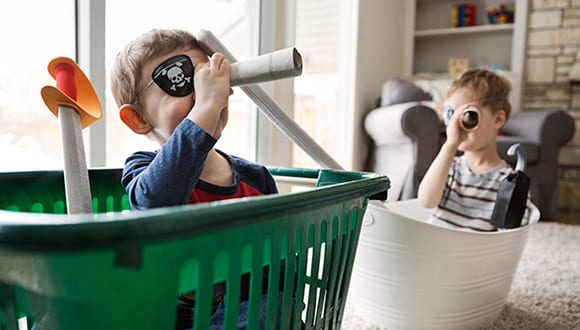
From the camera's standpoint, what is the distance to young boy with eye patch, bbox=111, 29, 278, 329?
0.54 meters

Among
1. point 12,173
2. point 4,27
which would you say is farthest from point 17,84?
point 12,173

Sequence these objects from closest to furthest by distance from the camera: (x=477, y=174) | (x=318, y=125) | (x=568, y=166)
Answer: (x=477, y=174)
(x=318, y=125)
(x=568, y=166)

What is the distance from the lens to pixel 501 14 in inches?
127

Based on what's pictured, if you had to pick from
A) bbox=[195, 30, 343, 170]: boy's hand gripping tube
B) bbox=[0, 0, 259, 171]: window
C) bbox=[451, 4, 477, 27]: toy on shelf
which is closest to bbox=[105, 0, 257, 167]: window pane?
bbox=[0, 0, 259, 171]: window

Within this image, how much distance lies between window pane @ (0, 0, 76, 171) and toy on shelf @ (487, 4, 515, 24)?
2.96 meters

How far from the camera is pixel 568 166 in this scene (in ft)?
9.88

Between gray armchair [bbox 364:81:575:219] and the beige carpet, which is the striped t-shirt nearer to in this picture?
the beige carpet

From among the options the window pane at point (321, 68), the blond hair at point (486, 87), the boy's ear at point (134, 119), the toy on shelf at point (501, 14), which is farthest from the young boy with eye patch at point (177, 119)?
the toy on shelf at point (501, 14)

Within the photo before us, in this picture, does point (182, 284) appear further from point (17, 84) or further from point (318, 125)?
point (318, 125)

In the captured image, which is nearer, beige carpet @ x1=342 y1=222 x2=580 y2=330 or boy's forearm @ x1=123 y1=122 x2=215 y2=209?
boy's forearm @ x1=123 y1=122 x2=215 y2=209

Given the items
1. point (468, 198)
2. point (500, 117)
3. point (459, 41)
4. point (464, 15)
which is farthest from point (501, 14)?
point (468, 198)

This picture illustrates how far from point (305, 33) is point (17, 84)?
77.5 inches

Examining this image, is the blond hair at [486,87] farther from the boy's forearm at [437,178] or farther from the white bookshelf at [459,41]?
the white bookshelf at [459,41]

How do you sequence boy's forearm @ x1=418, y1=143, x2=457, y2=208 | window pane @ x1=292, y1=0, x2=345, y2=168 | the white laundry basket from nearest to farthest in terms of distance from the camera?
the white laundry basket
boy's forearm @ x1=418, y1=143, x2=457, y2=208
window pane @ x1=292, y1=0, x2=345, y2=168
